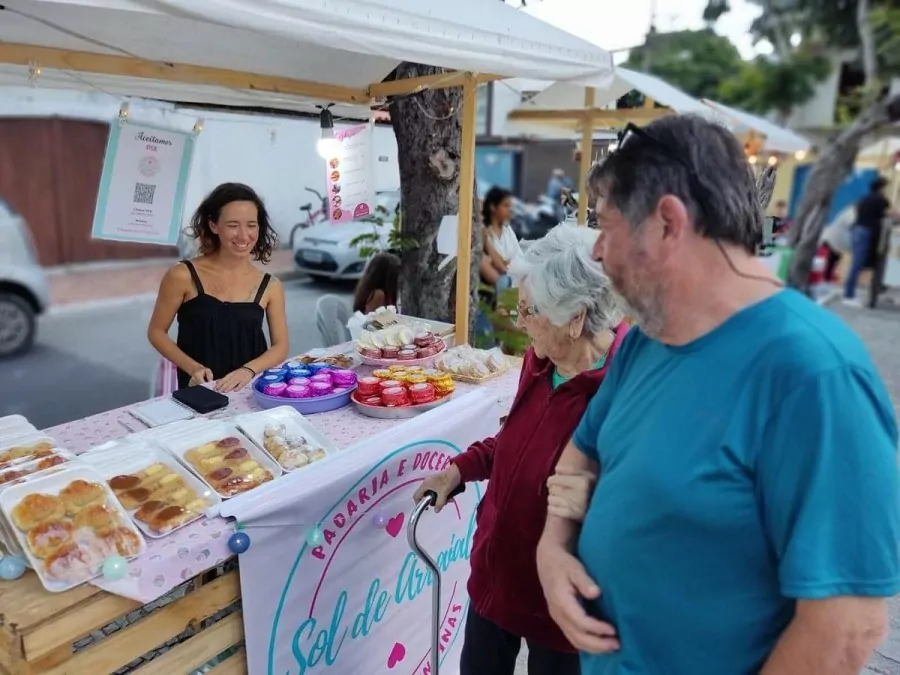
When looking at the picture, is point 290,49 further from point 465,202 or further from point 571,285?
point 571,285

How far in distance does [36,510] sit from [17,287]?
567 centimetres

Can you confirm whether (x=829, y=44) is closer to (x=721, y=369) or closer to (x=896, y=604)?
(x=896, y=604)

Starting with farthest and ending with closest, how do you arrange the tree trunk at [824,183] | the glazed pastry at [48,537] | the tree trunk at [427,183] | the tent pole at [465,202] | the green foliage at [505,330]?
the tree trunk at [824,183] < the green foliage at [505,330] < the tree trunk at [427,183] < the tent pole at [465,202] < the glazed pastry at [48,537]

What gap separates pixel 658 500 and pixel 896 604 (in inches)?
119

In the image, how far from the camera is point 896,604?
304 cm

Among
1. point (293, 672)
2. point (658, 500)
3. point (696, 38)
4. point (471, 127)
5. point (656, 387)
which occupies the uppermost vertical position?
point (696, 38)

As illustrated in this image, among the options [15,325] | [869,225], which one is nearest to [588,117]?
[15,325]

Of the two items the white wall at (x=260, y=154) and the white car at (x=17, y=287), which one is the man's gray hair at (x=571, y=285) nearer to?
the white wall at (x=260, y=154)

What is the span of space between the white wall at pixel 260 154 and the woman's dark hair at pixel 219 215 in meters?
0.73

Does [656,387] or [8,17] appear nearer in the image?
[656,387]

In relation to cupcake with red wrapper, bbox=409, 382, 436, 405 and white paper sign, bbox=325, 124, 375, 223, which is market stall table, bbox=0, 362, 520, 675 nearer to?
cupcake with red wrapper, bbox=409, 382, 436, 405

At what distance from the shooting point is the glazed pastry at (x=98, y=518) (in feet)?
4.39

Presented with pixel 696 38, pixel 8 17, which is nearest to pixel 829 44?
pixel 696 38

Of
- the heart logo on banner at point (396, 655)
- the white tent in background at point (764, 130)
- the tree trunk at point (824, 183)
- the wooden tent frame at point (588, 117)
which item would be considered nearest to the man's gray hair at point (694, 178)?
the heart logo on banner at point (396, 655)
